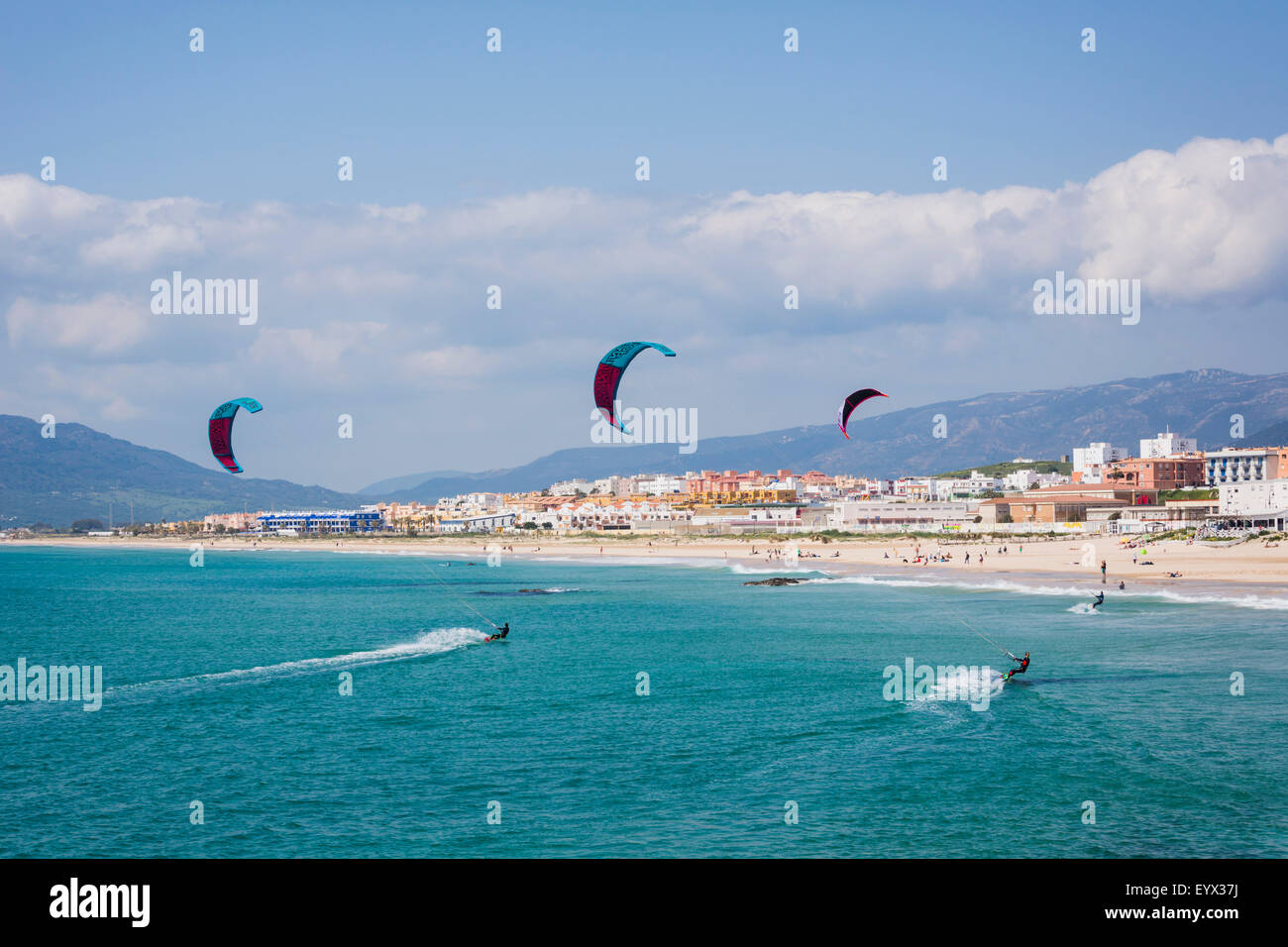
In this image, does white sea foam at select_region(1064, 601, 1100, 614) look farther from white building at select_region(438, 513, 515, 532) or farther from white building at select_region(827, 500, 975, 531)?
white building at select_region(438, 513, 515, 532)

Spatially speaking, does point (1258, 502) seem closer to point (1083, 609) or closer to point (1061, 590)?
point (1061, 590)

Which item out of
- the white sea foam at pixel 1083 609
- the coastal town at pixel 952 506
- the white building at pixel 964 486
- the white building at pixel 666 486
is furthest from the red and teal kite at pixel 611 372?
the white building at pixel 666 486

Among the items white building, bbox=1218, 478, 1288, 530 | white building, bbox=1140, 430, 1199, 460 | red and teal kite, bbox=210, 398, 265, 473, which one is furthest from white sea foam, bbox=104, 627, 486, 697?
white building, bbox=1140, 430, 1199, 460

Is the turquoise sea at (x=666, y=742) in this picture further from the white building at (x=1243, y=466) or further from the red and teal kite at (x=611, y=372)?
the white building at (x=1243, y=466)
